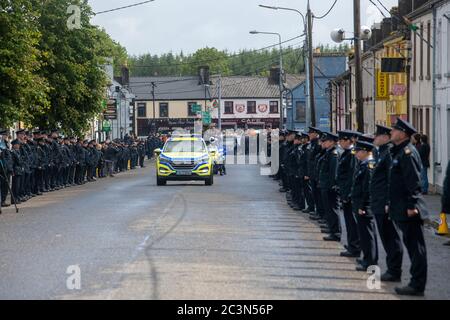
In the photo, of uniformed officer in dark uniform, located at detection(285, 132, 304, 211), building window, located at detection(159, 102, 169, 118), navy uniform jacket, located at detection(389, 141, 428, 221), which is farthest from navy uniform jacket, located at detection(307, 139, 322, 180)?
building window, located at detection(159, 102, 169, 118)

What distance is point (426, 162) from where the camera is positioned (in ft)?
107

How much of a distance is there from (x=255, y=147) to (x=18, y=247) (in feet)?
256

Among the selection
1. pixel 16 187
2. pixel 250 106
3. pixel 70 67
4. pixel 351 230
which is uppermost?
pixel 70 67

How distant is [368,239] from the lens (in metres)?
14.4

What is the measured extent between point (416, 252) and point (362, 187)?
2.41m

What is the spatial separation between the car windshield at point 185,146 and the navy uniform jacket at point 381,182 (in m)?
25.3

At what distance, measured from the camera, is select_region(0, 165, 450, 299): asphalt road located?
39.7 feet

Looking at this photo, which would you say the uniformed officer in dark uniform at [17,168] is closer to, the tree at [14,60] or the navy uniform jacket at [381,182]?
the tree at [14,60]

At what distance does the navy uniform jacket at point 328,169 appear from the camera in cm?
1809

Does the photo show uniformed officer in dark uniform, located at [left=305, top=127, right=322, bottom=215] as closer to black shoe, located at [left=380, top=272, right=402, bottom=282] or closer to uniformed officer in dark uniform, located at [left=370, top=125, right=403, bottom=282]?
uniformed officer in dark uniform, located at [left=370, top=125, right=403, bottom=282]

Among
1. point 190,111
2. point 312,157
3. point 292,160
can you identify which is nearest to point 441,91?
point 292,160

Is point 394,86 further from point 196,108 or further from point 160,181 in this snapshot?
point 196,108

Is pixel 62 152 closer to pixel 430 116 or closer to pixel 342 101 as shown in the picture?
pixel 430 116
